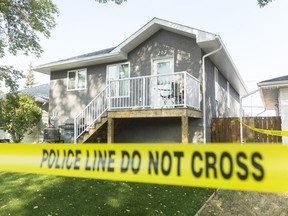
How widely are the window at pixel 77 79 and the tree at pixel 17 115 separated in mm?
2929

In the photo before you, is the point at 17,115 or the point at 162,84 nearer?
the point at 162,84

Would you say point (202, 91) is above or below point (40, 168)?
above

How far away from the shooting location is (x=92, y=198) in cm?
518

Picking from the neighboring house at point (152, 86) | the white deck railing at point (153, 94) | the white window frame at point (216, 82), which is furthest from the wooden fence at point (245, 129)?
the white deck railing at point (153, 94)

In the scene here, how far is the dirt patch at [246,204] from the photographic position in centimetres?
526

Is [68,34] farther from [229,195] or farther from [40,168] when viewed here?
[40,168]

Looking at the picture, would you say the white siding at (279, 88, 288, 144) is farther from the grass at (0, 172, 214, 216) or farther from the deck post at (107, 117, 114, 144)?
the deck post at (107, 117, 114, 144)

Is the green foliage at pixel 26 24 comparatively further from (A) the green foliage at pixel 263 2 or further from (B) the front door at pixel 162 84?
(A) the green foliage at pixel 263 2

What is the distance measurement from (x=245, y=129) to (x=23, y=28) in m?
15.2

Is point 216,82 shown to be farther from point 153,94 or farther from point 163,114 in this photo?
point 163,114

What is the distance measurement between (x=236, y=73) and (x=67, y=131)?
9.49 metres

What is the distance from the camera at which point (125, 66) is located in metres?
12.7

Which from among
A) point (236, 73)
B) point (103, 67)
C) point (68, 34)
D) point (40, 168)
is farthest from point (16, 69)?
point (40, 168)

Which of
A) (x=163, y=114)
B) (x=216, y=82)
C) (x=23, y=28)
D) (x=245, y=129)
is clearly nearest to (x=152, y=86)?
(x=163, y=114)
